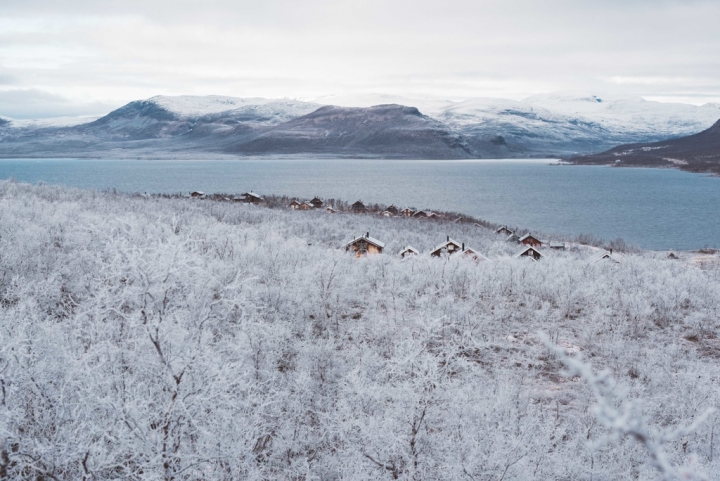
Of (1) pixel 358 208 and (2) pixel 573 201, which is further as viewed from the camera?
(2) pixel 573 201

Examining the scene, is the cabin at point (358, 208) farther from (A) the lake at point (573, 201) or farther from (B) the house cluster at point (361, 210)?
(A) the lake at point (573, 201)

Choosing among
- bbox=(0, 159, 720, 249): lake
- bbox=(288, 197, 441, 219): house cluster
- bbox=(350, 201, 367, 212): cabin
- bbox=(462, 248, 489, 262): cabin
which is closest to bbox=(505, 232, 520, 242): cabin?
bbox=(288, 197, 441, 219): house cluster

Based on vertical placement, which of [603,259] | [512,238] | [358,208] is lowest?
[512,238]

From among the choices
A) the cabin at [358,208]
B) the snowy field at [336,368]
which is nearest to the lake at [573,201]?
the cabin at [358,208]

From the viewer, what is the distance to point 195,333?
4.59 metres

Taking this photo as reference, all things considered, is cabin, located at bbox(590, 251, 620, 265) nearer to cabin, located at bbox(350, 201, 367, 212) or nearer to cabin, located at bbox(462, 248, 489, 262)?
cabin, located at bbox(462, 248, 489, 262)

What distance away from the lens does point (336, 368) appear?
7723mm

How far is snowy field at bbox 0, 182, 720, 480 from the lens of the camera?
14.0 ft

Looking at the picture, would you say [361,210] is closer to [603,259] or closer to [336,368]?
[603,259]

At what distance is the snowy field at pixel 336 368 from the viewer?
4.28 meters

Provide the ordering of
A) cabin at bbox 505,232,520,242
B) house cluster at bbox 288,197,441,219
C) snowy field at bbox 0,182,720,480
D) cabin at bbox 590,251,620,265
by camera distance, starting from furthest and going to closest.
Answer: house cluster at bbox 288,197,441,219 → cabin at bbox 505,232,520,242 → cabin at bbox 590,251,620,265 → snowy field at bbox 0,182,720,480

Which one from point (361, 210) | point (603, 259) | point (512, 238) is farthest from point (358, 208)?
point (603, 259)

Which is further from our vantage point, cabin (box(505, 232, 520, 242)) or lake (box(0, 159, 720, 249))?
lake (box(0, 159, 720, 249))

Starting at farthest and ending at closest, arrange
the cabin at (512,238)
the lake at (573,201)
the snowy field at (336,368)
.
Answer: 1. the lake at (573,201)
2. the cabin at (512,238)
3. the snowy field at (336,368)
